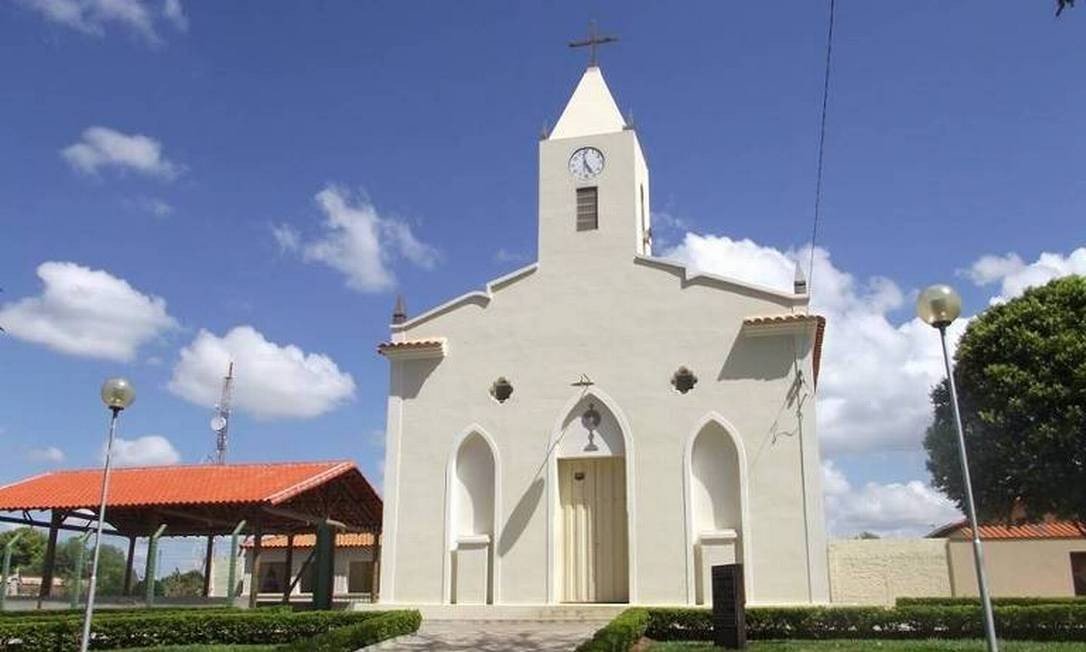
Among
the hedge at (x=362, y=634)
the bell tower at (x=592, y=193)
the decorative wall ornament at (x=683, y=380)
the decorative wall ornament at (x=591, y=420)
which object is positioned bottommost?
the hedge at (x=362, y=634)

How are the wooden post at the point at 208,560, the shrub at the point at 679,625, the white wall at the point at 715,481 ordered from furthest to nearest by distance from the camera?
the wooden post at the point at 208,560
the white wall at the point at 715,481
the shrub at the point at 679,625

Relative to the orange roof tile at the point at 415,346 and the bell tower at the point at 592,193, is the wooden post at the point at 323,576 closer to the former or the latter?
the orange roof tile at the point at 415,346

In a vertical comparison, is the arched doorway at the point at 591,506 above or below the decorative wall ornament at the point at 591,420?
below

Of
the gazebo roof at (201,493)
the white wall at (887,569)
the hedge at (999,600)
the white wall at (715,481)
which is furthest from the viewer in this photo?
the white wall at (887,569)

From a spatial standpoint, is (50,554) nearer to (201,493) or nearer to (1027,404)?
(201,493)

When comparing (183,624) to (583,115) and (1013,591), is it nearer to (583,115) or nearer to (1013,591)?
(583,115)

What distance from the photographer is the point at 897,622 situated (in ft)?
47.5

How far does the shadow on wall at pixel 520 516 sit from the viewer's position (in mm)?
19375

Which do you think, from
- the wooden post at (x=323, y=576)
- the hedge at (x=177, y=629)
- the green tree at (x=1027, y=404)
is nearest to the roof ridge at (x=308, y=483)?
the wooden post at (x=323, y=576)

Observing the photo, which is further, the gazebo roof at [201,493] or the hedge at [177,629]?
the gazebo roof at [201,493]

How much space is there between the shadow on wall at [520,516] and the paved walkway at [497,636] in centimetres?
187

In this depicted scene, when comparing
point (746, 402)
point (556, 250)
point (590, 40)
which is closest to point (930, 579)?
point (746, 402)

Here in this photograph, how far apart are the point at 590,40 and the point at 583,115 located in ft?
8.61

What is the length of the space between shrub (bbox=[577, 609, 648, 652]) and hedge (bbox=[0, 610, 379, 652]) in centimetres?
460
